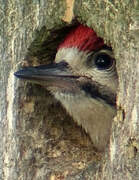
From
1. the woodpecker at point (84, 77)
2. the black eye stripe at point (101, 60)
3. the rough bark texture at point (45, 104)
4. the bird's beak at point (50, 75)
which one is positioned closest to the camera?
the rough bark texture at point (45, 104)

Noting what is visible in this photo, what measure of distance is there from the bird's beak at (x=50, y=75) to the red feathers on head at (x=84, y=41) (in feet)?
0.52

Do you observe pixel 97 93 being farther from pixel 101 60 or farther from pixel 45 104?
pixel 45 104

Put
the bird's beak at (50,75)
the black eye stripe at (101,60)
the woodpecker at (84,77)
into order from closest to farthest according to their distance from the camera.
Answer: the bird's beak at (50,75)
the woodpecker at (84,77)
the black eye stripe at (101,60)

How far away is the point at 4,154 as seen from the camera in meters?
3.52

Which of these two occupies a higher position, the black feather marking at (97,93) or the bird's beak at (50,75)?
the bird's beak at (50,75)

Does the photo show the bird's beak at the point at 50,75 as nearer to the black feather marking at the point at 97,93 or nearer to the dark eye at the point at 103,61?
the black feather marking at the point at 97,93

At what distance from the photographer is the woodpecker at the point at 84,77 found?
345 cm

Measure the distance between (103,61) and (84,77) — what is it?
210 mm

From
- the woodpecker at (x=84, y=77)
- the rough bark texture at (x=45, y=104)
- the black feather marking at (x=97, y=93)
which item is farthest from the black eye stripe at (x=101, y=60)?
the rough bark texture at (x=45, y=104)

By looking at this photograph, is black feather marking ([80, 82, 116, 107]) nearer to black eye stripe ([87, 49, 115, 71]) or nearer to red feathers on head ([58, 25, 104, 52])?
black eye stripe ([87, 49, 115, 71])

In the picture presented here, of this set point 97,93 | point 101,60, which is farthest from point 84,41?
point 97,93

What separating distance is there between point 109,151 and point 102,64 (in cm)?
79

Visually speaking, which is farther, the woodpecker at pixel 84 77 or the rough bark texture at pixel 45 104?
the woodpecker at pixel 84 77

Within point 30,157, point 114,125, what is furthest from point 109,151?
point 30,157
